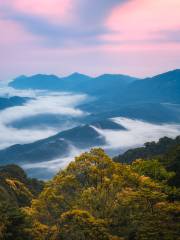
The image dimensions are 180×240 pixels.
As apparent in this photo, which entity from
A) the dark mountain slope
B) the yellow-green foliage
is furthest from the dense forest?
the dark mountain slope

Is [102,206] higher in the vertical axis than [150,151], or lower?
lower

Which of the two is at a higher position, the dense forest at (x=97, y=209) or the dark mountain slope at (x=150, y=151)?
the dark mountain slope at (x=150, y=151)

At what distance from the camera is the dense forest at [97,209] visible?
17.3 m

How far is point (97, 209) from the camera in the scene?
773 inches

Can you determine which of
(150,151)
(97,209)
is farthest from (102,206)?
(150,151)

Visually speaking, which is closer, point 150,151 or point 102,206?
point 102,206

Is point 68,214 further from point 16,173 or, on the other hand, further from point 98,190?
point 16,173

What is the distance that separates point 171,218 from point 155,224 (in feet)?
3.70

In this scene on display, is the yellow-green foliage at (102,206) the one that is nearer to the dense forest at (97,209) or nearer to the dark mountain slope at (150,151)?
the dense forest at (97,209)

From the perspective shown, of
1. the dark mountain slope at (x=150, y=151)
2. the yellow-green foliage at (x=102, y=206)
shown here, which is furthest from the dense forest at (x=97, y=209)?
the dark mountain slope at (x=150, y=151)

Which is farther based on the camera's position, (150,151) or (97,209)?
(150,151)

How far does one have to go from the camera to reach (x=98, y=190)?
64.9 ft

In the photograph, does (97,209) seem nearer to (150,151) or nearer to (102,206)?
(102,206)

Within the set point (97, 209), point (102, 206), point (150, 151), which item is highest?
point (150, 151)
